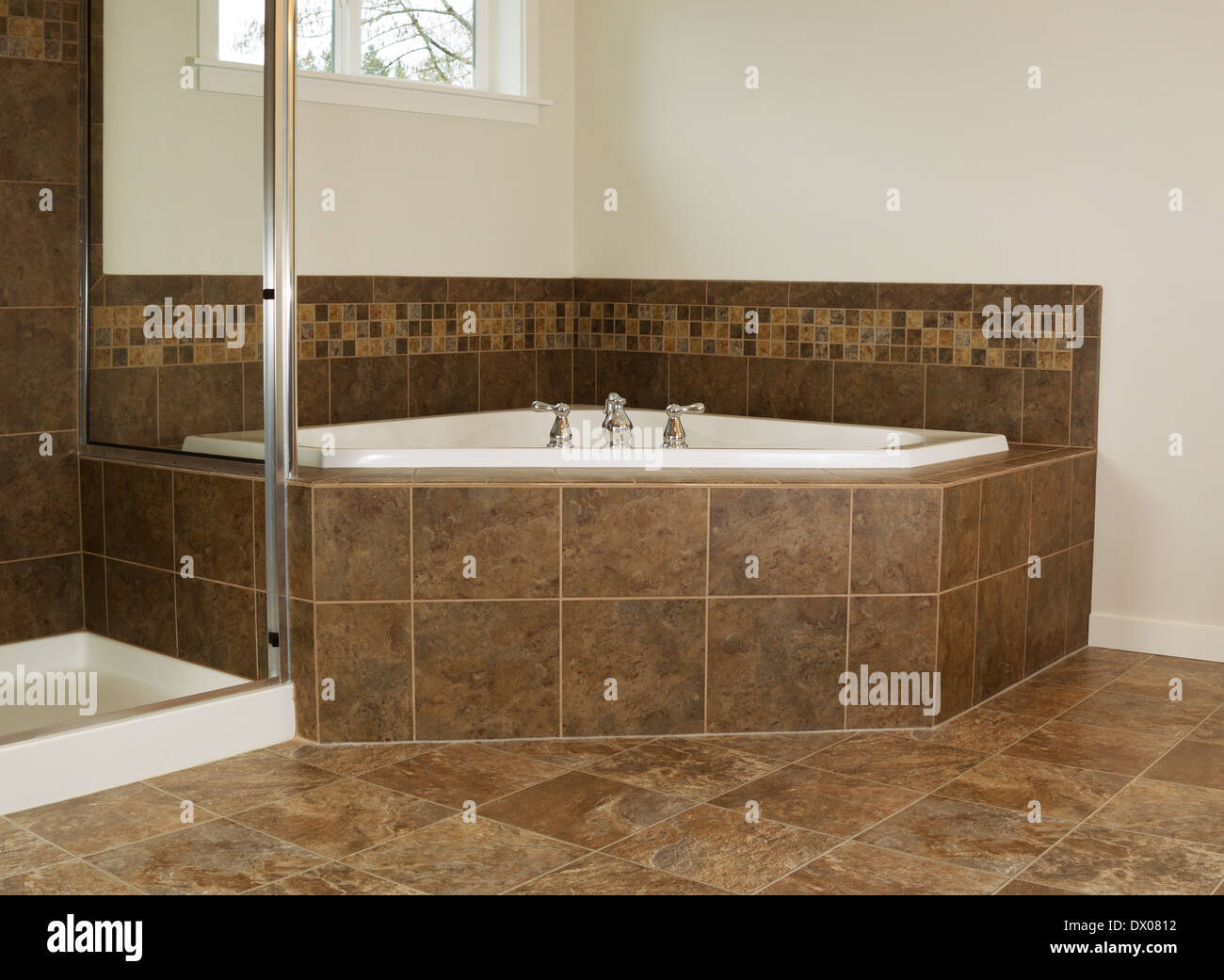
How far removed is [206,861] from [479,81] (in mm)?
3044

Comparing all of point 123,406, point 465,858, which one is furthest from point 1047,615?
point 123,406

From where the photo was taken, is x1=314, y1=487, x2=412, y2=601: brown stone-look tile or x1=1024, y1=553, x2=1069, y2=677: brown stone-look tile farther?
x1=1024, y1=553, x2=1069, y2=677: brown stone-look tile

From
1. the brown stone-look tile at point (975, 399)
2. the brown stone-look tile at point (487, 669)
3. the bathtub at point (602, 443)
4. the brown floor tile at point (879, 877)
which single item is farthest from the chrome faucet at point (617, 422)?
the brown floor tile at point (879, 877)

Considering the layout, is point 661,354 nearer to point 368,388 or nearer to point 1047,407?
point 368,388

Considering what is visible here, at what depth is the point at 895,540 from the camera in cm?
302

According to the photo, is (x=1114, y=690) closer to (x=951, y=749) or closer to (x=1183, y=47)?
(x=951, y=749)

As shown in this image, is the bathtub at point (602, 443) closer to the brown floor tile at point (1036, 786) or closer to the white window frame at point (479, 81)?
the brown floor tile at point (1036, 786)

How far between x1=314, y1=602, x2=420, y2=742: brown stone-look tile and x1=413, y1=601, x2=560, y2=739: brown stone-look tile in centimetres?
3

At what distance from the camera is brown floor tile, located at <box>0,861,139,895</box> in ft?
6.99

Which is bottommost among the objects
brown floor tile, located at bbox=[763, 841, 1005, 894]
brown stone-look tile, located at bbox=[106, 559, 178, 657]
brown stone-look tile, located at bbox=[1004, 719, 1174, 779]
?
brown floor tile, located at bbox=[763, 841, 1005, 894]

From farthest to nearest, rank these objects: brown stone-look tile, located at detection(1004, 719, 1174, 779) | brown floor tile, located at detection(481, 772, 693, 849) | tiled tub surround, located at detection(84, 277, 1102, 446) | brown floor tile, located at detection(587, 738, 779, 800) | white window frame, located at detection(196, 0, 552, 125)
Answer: white window frame, located at detection(196, 0, 552, 125)
tiled tub surround, located at detection(84, 277, 1102, 446)
brown stone-look tile, located at detection(1004, 719, 1174, 779)
brown floor tile, located at detection(587, 738, 779, 800)
brown floor tile, located at detection(481, 772, 693, 849)

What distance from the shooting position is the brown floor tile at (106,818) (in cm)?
235

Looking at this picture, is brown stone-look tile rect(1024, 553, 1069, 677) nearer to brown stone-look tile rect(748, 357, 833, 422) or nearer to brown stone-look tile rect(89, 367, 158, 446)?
brown stone-look tile rect(748, 357, 833, 422)

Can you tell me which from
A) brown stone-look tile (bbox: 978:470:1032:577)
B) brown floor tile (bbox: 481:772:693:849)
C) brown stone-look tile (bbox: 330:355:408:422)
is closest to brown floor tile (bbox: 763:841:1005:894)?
brown floor tile (bbox: 481:772:693:849)
